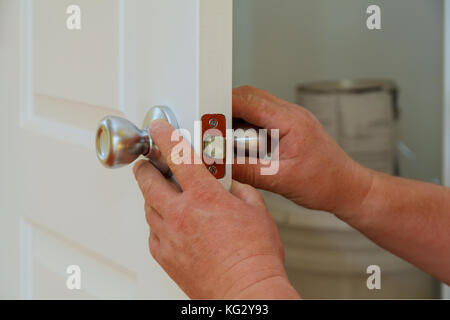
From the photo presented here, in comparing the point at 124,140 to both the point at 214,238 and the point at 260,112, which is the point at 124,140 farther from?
the point at 260,112

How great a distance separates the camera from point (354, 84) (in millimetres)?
1099

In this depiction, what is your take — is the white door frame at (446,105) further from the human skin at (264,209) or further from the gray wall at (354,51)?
the gray wall at (354,51)

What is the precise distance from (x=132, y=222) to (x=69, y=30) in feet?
0.67

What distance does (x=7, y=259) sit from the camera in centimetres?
77

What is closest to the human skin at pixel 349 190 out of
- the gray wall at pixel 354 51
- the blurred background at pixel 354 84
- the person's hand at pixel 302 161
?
the person's hand at pixel 302 161

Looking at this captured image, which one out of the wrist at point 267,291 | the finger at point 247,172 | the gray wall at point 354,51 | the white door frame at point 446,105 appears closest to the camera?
the wrist at point 267,291

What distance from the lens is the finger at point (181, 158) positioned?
0.41m

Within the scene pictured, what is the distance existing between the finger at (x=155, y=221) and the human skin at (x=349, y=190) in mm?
154

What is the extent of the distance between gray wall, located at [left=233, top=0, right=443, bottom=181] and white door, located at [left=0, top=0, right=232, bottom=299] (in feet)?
1.87

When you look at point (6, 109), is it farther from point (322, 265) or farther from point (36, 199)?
point (322, 265)

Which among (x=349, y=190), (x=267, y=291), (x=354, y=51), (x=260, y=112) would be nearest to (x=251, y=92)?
(x=260, y=112)

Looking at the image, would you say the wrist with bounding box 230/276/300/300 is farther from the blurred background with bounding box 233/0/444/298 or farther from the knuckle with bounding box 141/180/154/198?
the blurred background with bounding box 233/0/444/298

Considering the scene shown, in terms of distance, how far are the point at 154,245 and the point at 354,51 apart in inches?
33.9
